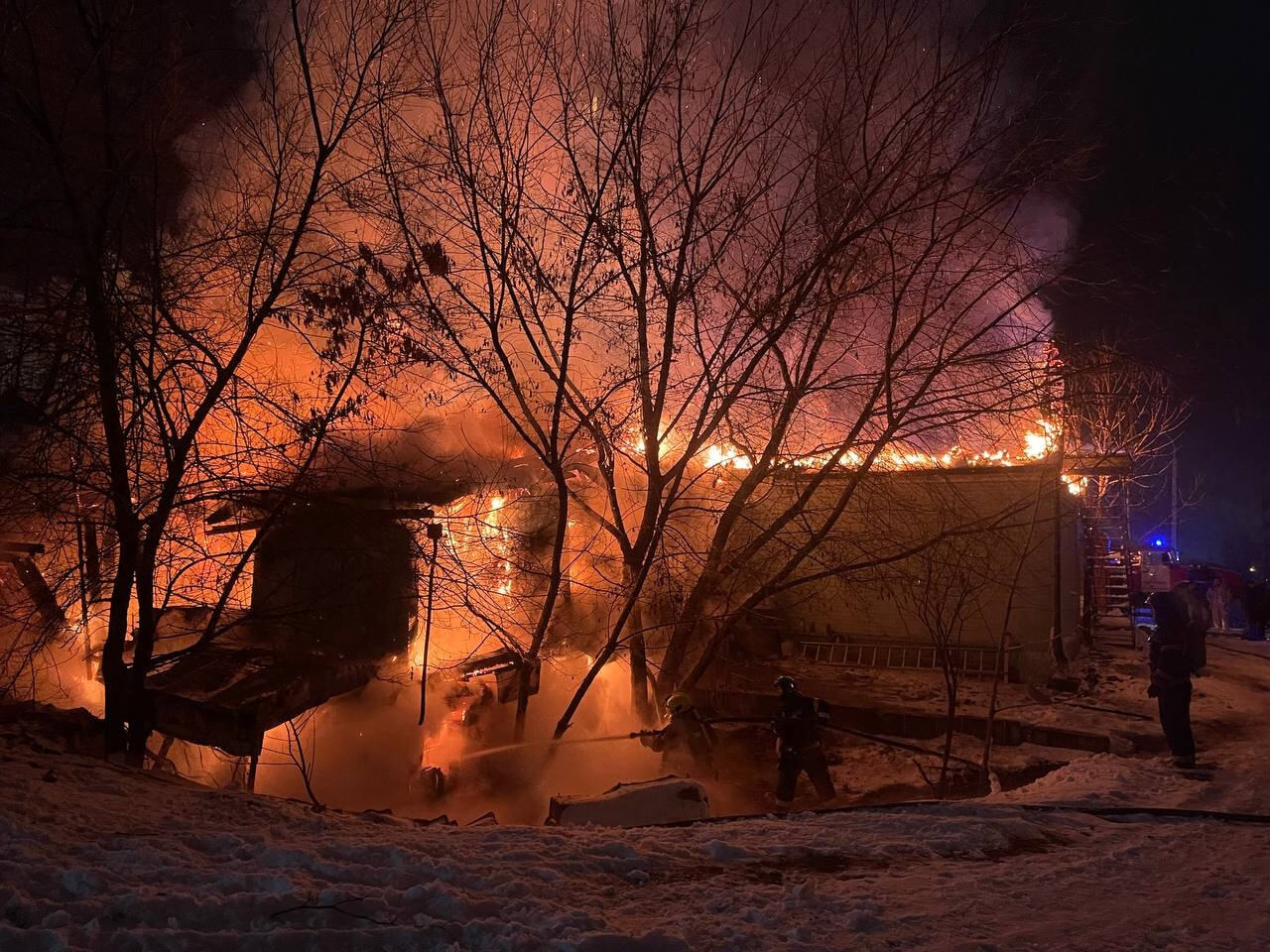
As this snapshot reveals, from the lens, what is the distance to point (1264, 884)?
4.27 metres

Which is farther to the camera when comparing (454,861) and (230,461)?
(230,461)

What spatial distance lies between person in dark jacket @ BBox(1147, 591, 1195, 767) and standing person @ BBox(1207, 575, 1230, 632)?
50.1 feet

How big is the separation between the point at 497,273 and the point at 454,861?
6.85 m

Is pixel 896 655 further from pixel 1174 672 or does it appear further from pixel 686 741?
pixel 1174 672

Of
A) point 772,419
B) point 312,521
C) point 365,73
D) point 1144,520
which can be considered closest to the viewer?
point 365,73

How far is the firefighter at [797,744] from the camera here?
8891 millimetres

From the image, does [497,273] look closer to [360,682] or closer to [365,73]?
[365,73]

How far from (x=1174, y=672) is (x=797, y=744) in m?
3.52

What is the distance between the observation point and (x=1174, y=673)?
7801mm

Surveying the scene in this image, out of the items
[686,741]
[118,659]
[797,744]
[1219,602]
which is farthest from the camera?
[1219,602]

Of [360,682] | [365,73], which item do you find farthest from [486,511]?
[365,73]

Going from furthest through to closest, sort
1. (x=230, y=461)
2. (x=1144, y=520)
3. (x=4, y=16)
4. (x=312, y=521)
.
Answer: (x=1144, y=520) < (x=312, y=521) < (x=230, y=461) < (x=4, y=16)

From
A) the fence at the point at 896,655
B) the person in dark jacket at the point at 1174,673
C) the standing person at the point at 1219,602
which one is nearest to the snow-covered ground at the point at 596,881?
the person in dark jacket at the point at 1174,673

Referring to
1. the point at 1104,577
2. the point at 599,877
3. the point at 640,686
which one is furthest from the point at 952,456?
the point at 1104,577
